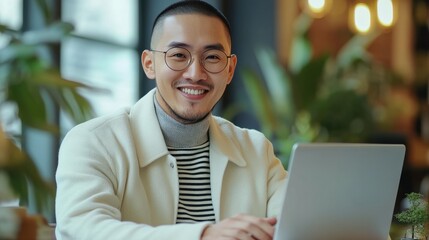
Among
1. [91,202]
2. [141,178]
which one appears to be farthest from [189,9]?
[91,202]

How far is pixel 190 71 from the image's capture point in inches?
79.0

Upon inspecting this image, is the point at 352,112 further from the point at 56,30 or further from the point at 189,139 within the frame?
the point at 56,30

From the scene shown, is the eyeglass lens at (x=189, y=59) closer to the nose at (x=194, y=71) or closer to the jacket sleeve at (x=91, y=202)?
the nose at (x=194, y=71)

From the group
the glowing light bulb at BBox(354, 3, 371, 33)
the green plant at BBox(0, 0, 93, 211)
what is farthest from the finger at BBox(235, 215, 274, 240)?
the glowing light bulb at BBox(354, 3, 371, 33)

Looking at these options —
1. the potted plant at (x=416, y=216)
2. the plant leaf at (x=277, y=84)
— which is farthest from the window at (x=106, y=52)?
the potted plant at (x=416, y=216)

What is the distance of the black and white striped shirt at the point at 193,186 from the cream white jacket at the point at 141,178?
0.9 inches

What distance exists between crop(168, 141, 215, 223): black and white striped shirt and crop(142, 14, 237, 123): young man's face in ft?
Answer: 0.29

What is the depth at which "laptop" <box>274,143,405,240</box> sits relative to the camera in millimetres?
1633

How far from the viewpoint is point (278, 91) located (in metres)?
→ 7.05

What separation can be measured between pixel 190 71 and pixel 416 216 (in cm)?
58

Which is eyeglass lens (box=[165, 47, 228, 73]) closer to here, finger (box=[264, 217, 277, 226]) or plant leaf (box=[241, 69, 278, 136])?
finger (box=[264, 217, 277, 226])

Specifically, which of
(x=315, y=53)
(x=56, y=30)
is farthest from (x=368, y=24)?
(x=56, y=30)

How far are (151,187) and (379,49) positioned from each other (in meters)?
7.69

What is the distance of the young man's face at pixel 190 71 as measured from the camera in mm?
2010
